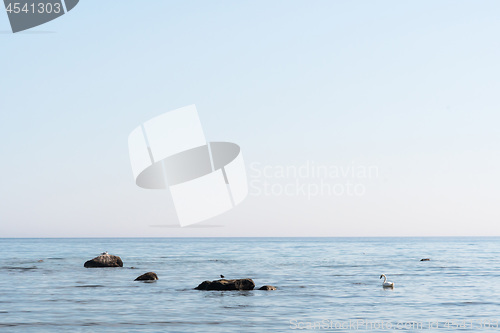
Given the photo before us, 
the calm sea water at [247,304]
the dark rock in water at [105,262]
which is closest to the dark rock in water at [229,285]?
the calm sea water at [247,304]

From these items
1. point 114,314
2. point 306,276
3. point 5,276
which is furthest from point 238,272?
point 114,314

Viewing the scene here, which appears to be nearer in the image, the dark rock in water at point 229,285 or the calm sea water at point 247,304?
the calm sea water at point 247,304

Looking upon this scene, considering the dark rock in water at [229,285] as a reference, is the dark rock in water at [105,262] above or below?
above

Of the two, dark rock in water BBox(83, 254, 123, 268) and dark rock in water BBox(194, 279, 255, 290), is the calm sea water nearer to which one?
dark rock in water BBox(194, 279, 255, 290)

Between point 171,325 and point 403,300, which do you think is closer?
point 171,325

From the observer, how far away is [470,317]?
33.3m

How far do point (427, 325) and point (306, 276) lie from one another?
27.9 meters

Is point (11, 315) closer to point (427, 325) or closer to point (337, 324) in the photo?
point (337, 324)

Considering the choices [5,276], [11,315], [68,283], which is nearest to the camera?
[11,315]
